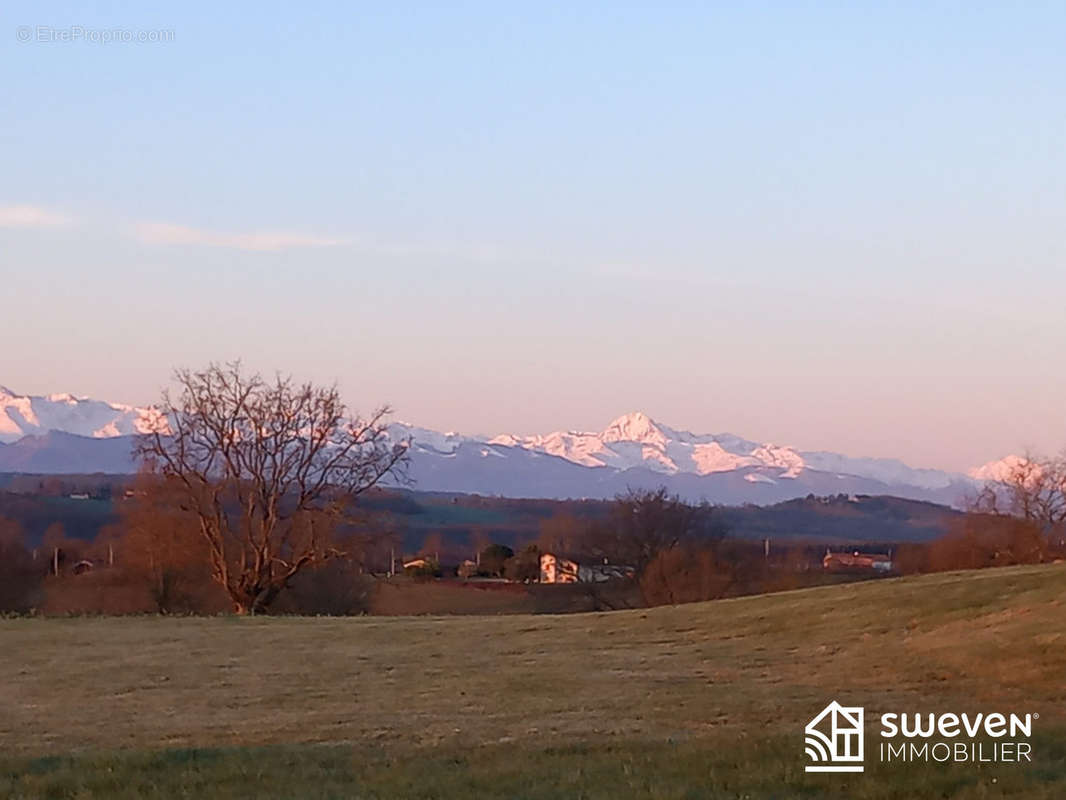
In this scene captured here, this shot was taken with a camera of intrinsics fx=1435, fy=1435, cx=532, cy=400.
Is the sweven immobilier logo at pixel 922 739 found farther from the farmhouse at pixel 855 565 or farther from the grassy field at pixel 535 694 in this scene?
the farmhouse at pixel 855 565

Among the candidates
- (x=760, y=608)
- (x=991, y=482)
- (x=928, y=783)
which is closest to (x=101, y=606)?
(x=760, y=608)

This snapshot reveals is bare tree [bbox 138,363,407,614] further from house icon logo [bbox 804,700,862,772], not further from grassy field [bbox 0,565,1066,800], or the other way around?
house icon logo [bbox 804,700,862,772]

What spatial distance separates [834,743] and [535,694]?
7687mm

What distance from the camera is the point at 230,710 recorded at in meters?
18.8

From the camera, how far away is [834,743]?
11992mm

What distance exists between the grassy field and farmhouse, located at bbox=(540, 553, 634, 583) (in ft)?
143

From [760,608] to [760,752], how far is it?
56.9ft

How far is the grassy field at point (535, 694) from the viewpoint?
1126cm

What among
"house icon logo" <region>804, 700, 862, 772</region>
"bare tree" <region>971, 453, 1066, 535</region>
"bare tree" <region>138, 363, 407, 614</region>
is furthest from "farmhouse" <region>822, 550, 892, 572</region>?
"house icon logo" <region>804, 700, 862, 772</region>

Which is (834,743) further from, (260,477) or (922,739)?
(260,477)

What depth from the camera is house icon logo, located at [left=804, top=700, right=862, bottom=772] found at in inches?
438

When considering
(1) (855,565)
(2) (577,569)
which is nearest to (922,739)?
(2) (577,569)

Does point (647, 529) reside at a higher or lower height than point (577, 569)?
higher

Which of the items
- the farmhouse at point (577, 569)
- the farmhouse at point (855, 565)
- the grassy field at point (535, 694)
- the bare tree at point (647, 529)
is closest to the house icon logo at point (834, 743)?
the grassy field at point (535, 694)
